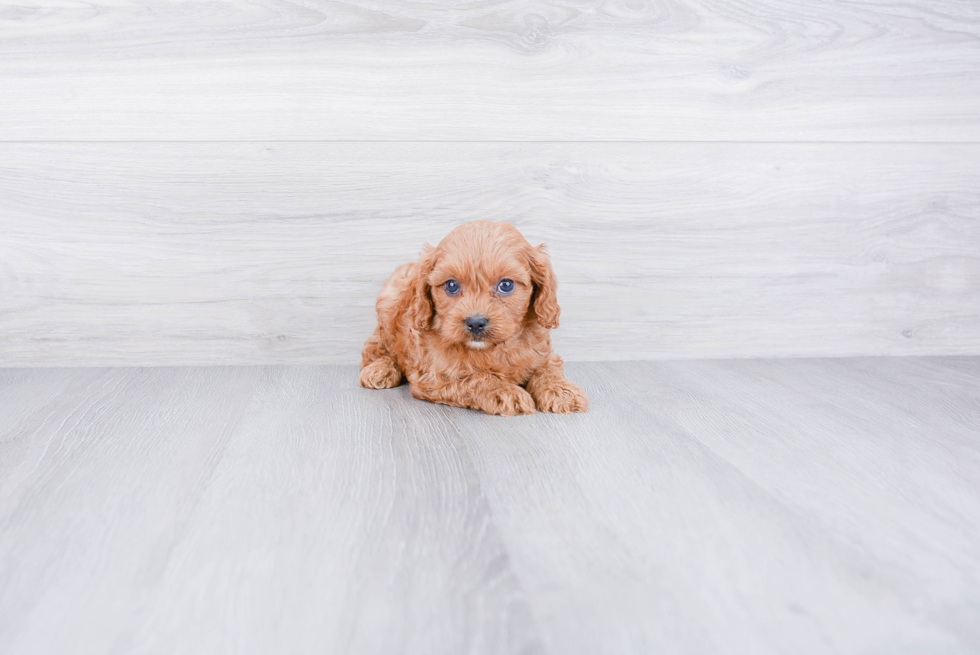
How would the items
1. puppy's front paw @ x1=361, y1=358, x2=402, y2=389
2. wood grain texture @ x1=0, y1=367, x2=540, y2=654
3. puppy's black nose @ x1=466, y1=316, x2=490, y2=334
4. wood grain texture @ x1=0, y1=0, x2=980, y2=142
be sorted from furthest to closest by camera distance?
wood grain texture @ x1=0, y1=0, x2=980, y2=142 < puppy's front paw @ x1=361, y1=358, x2=402, y2=389 < puppy's black nose @ x1=466, y1=316, x2=490, y2=334 < wood grain texture @ x1=0, y1=367, x2=540, y2=654

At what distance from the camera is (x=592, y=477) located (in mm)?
1013

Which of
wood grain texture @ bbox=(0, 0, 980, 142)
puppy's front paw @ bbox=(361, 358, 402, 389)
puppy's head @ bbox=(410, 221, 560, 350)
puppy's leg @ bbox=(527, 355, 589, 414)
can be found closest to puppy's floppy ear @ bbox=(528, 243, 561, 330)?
puppy's head @ bbox=(410, 221, 560, 350)

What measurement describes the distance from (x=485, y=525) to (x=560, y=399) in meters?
0.54

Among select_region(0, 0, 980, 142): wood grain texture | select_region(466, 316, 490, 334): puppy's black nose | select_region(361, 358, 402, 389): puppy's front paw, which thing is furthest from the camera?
select_region(0, 0, 980, 142): wood grain texture

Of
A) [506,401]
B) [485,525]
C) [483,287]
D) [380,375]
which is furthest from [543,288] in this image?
[485,525]

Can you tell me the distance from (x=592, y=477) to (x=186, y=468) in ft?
2.08

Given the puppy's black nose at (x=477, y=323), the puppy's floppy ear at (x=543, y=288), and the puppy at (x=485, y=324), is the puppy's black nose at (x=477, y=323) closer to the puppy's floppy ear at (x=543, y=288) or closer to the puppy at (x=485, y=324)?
the puppy at (x=485, y=324)

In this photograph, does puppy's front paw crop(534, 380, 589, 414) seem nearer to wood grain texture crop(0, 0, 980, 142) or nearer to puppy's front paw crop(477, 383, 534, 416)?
puppy's front paw crop(477, 383, 534, 416)

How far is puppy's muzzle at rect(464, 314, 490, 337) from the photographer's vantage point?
1279 mm

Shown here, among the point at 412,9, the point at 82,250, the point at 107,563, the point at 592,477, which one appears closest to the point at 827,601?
the point at 592,477

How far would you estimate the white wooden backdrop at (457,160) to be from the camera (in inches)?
66.4

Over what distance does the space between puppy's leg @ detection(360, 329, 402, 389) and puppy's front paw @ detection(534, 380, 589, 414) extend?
390mm

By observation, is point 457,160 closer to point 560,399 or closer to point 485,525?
point 560,399

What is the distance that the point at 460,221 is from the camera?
1.75 metres
